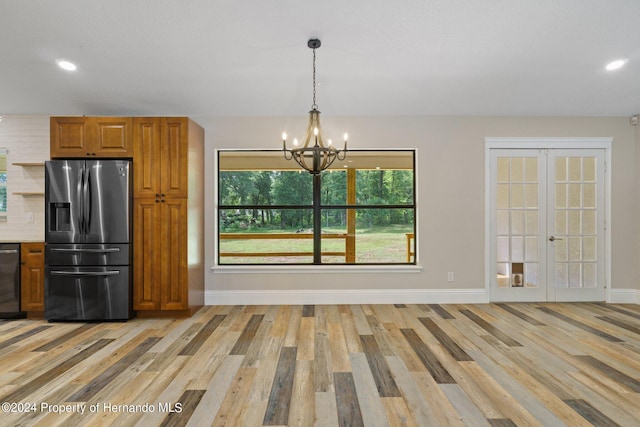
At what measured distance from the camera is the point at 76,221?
3.72m

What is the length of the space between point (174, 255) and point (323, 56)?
268 centimetres

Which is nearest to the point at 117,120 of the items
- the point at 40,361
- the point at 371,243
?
the point at 40,361

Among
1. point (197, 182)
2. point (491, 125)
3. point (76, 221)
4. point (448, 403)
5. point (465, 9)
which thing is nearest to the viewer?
point (448, 403)

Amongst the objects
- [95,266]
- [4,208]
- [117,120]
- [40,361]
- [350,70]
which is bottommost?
[40,361]

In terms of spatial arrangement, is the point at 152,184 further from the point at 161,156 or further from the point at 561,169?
the point at 561,169

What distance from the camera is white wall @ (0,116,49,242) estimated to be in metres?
4.36

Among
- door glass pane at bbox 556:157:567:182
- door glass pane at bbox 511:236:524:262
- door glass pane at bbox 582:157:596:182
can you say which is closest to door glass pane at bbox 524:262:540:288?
door glass pane at bbox 511:236:524:262

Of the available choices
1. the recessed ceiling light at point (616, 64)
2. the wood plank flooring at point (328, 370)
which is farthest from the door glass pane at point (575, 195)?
the recessed ceiling light at point (616, 64)

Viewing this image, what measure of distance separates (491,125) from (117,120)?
4.62 metres

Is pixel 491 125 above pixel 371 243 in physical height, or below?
above

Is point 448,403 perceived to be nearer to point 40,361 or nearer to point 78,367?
point 78,367

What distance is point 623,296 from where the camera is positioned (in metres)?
4.44

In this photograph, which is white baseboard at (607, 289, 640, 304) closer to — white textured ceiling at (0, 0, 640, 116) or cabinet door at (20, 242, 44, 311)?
white textured ceiling at (0, 0, 640, 116)

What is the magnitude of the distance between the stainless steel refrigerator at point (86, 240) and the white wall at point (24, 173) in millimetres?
968
